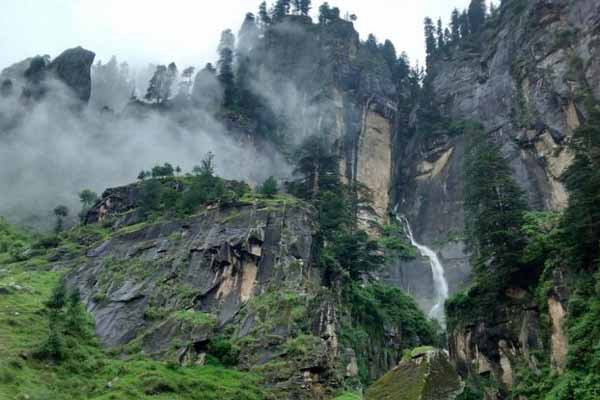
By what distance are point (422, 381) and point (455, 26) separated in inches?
3681

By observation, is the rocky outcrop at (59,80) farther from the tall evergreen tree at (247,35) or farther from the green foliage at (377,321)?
the green foliage at (377,321)

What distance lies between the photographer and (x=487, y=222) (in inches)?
1320

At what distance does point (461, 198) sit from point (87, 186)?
1925 inches

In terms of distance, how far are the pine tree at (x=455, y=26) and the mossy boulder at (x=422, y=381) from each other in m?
87.7

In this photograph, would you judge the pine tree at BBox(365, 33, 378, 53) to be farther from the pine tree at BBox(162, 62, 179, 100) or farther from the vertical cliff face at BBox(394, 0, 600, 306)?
the pine tree at BBox(162, 62, 179, 100)

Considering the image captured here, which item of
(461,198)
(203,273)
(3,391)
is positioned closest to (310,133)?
(461,198)

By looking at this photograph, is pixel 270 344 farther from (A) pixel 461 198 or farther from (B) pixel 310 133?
(B) pixel 310 133

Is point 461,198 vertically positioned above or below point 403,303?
above

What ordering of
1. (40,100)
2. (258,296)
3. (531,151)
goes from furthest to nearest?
1. (40,100)
2. (531,151)
3. (258,296)

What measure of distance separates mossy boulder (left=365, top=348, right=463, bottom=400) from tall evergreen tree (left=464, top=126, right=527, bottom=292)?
89.5 feet

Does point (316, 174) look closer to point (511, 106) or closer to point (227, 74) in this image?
point (511, 106)

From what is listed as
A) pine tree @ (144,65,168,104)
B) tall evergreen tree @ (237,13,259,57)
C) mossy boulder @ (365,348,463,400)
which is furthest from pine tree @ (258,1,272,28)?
mossy boulder @ (365,348,463,400)

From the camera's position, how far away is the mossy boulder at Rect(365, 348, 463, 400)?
625cm

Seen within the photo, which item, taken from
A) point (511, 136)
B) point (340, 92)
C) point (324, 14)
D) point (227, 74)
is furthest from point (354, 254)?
point (324, 14)
